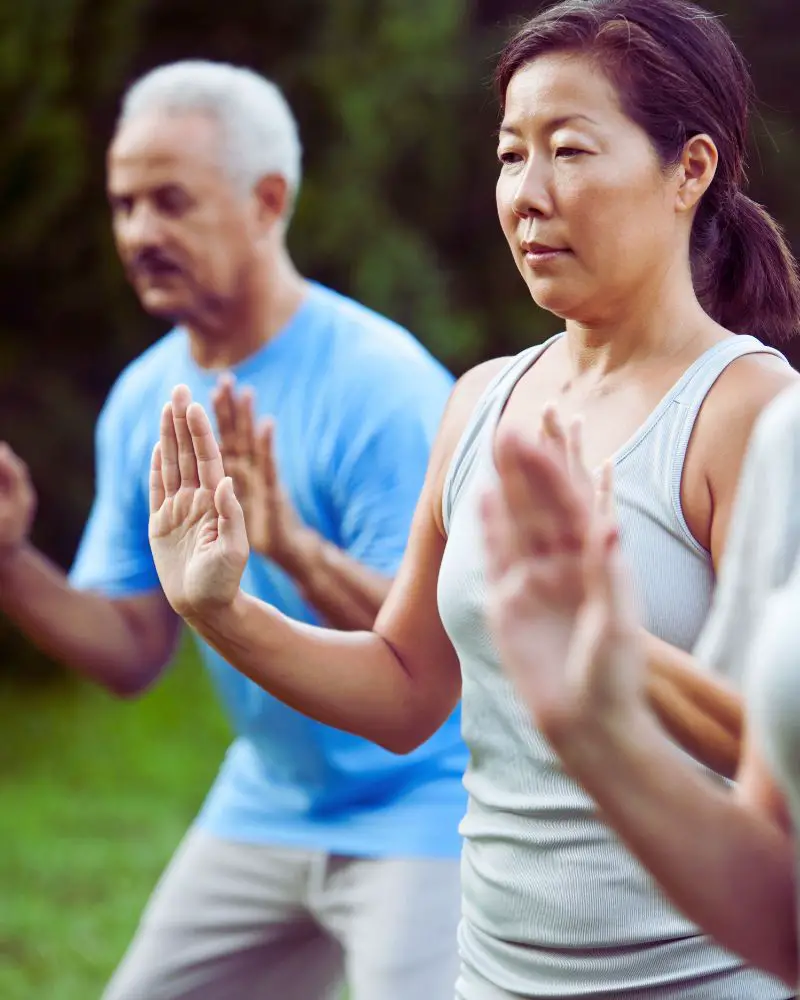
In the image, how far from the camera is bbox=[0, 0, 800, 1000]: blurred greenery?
627cm

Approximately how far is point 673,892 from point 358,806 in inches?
63.9

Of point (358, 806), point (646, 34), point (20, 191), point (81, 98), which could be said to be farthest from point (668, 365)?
point (81, 98)

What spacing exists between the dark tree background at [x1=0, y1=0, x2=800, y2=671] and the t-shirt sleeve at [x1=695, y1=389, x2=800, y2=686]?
6.55 meters

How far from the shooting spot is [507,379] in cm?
209

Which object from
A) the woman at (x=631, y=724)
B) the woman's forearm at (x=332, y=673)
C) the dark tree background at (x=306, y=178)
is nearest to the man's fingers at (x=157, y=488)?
the woman's forearm at (x=332, y=673)

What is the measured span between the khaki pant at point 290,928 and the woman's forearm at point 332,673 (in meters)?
0.63

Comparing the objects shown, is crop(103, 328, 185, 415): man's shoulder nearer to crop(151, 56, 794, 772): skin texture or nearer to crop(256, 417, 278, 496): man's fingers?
crop(256, 417, 278, 496): man's fingers

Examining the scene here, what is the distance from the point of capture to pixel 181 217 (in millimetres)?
3393

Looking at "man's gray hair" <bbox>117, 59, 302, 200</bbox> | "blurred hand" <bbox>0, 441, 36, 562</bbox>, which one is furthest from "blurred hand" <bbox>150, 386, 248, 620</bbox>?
"man's gray hair" <bbox>117, 59, 302, 200</bbox>

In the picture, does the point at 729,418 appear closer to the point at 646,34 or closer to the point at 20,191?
the point at 646,34

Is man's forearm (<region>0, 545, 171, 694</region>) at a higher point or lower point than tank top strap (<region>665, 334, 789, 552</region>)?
lower

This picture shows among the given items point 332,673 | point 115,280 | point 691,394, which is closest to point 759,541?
point 691,394

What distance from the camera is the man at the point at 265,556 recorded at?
2.76 metres

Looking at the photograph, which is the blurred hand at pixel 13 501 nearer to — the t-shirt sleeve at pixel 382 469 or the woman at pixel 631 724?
the t-shirt sleeve at pixel 382 469
